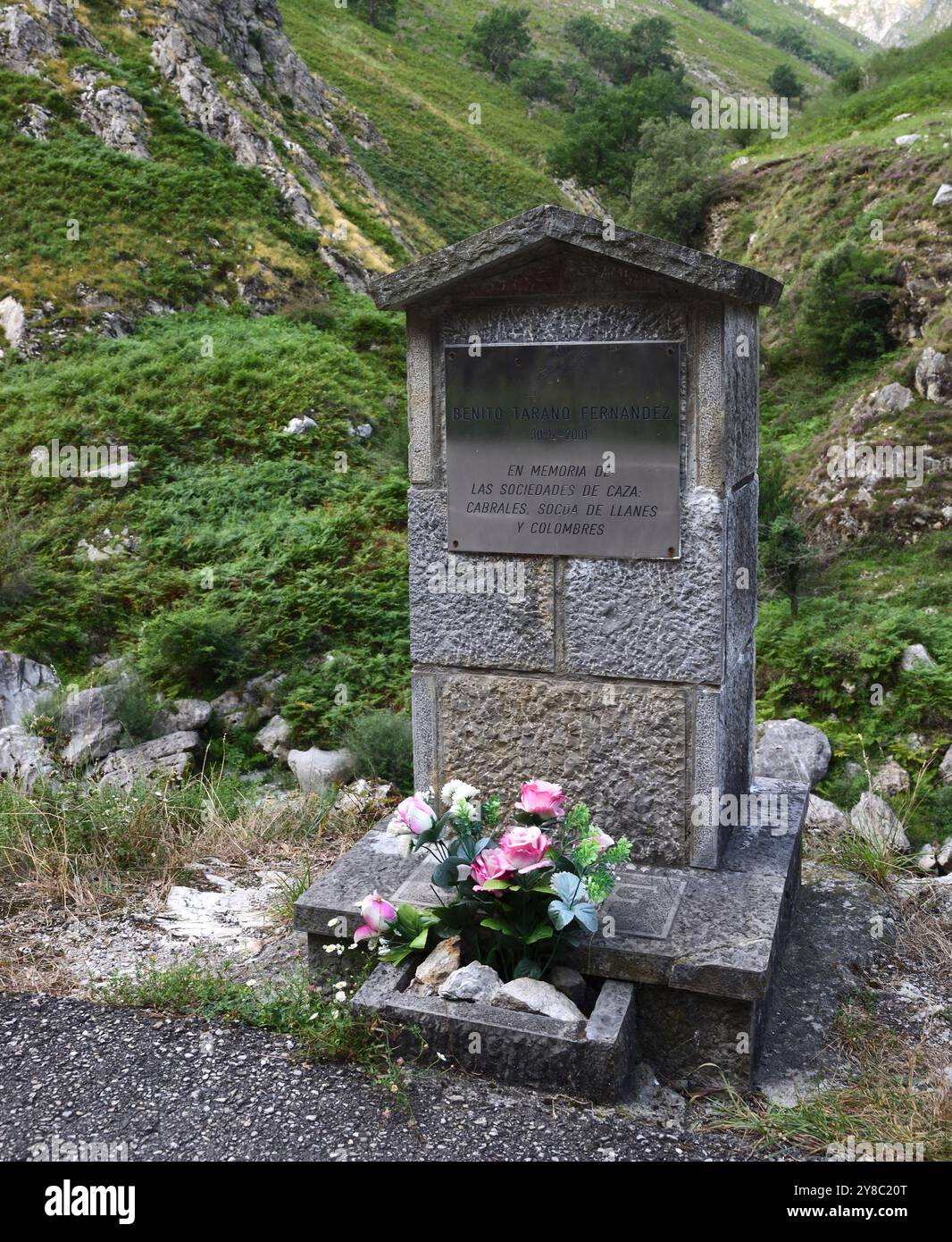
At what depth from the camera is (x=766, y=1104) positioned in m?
3.30

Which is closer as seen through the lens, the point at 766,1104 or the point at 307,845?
the point at 766,1104

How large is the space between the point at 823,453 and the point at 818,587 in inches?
114

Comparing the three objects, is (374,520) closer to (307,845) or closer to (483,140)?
(307,845)

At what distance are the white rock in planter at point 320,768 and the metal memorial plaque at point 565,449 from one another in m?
3.05

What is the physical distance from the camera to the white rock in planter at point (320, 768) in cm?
679

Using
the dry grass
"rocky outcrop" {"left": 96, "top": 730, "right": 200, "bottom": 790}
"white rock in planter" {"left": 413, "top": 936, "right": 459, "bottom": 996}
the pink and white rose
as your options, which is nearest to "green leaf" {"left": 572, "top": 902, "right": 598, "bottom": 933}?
"white rock in planter" {"left": 413, "top": 936, "right": 459, "bottom": 996}

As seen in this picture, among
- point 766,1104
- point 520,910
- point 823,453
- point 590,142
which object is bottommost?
point 766,1104

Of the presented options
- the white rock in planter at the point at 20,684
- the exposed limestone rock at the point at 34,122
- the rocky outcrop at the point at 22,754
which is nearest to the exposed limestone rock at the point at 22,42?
the exposed limestone rock at the point at 34,122

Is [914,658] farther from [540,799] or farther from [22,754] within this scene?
[22,754]

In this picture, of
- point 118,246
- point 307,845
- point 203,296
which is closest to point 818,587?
point 307,845

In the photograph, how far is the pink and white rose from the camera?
11.8 ft

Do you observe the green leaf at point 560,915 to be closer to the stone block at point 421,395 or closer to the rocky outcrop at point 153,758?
the stone block at point 421,395

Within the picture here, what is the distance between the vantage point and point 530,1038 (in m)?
3.23
